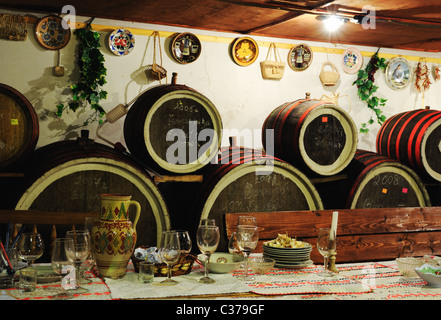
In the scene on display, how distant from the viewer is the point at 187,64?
4.63m

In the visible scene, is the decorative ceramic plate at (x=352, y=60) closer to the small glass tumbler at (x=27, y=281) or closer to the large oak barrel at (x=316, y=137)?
the large oak barrel at (x=316, y=137)

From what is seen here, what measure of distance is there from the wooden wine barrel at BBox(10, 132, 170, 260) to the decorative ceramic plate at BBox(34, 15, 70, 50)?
1.22 metres

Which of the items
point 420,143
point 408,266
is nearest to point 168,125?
point 408,266

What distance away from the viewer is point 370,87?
5445 mm

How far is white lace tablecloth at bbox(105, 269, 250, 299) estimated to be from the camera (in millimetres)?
1719

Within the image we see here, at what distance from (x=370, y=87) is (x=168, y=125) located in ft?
9.95

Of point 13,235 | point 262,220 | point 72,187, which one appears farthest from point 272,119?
point 13,235

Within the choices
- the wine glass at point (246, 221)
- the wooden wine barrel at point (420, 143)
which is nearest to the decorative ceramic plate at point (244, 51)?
the wooden wine barrel at point (420, 143)

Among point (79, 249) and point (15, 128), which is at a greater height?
point (15, 128)

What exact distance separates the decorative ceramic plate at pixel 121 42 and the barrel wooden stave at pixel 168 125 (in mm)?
1105

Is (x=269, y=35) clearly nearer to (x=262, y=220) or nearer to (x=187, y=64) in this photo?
(x=187, y=64)

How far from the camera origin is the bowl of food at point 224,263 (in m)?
2.07

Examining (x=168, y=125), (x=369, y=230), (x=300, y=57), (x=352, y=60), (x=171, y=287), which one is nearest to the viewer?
(x=171, y=287)

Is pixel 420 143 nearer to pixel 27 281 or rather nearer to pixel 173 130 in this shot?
pixel 173 130
